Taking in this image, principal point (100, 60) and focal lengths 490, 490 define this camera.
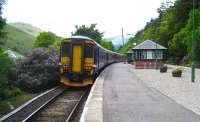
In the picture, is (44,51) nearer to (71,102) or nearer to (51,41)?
(71,102)

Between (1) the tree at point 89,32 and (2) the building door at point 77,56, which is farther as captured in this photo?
(1) the tree at point 89,32

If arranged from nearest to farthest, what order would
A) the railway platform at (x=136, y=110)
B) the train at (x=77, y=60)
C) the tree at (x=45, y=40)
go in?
the railway platform at (x=136, y=110) < the train at (x=77, y=60) < the tree at (x=45, y=40)

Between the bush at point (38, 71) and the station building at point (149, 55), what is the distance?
67.9 feet

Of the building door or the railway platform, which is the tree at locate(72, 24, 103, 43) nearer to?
the building door

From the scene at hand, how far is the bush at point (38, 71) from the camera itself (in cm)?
3397

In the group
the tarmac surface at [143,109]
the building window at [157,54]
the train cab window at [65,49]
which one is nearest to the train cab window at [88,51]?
the train cab window at [65,49]

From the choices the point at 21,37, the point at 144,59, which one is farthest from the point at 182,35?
the point at 21,37

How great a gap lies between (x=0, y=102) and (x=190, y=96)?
9.91 metres

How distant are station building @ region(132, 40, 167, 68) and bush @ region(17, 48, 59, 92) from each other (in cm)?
2069

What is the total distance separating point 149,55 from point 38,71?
950 inches

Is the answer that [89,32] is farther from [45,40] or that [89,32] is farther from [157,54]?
[157,54]

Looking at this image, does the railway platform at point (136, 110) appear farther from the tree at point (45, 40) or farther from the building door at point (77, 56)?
the tree at point (45, 40)

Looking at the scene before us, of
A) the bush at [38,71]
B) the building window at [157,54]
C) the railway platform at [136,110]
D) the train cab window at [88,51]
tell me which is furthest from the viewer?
the building window at [157,54]

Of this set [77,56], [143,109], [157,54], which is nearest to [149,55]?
[157,54]
